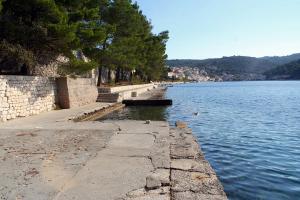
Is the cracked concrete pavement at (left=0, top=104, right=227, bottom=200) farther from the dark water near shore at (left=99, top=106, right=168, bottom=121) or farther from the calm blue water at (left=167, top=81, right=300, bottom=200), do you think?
the dark water near shore at (left=99, top=106, right=168, bottom=121)

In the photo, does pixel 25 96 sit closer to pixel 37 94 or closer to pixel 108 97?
pixel 37 94

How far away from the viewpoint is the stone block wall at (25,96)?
53.6 feet

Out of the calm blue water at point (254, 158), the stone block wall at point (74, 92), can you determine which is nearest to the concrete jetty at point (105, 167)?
the calm blue water at point (254, 158)

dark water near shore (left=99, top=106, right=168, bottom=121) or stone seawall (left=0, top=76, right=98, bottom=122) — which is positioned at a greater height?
stone seawall (left=0, top=76, right=98, bottom=122)

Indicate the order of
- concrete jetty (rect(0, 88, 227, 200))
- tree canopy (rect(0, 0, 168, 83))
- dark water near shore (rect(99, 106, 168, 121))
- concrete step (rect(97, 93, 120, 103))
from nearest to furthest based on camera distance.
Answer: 1. concrete jetty (rect(0, 88, 227, 200))
2. tree canopy (rect(0, 0, 168, 83))
3. dark water near shore (rect(99, 106, 168, 121))
4. concrete step (rect(97, 93, 120, 103))

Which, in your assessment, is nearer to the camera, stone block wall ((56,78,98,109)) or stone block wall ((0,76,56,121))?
stone block wall ((0,76,56,121))

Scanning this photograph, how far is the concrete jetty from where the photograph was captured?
231 inches

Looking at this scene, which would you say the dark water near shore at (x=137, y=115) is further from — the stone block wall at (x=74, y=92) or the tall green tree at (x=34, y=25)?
the tall green tree at (x=34, y=25)

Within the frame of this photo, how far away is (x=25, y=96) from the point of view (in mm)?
18219

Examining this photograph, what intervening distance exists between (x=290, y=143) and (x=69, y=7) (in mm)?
15257

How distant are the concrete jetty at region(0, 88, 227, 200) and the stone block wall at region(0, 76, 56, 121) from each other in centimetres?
483

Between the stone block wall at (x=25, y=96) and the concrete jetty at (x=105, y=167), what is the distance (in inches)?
190

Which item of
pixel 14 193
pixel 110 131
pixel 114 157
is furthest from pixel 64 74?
pixel 14 193

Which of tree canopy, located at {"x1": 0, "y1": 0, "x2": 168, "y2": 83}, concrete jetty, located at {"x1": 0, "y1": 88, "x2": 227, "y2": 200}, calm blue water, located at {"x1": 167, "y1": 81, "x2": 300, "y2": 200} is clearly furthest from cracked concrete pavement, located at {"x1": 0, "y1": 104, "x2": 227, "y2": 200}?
tree canopy, located at {"x1": 0, "y1": 0, "x2": 168, "y2": 83}
